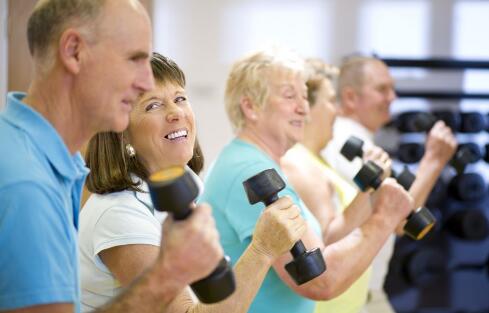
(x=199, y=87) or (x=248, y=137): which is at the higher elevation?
(x=248, y=137)

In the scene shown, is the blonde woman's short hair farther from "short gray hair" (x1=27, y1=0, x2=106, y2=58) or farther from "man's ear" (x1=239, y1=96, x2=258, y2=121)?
"short gray hair" (x1=27, y1=0, x2=106, y2=58)

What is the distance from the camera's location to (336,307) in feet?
6.73

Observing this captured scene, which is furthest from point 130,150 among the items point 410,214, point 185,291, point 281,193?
point 410,214

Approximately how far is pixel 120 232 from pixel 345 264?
0.68 metres

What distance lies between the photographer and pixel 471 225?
385cm

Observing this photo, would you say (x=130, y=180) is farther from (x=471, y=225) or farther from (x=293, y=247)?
(x=471, y=225)

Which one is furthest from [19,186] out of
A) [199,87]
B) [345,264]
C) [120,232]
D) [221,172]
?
[199,87]

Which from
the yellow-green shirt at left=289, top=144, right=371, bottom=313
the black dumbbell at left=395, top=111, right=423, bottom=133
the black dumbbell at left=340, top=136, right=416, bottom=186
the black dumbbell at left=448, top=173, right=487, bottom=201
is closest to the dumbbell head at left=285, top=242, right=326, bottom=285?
the yellow-green shirt at left=289, top=144, right=371, bottom=313

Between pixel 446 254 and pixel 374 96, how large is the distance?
46.2 inches

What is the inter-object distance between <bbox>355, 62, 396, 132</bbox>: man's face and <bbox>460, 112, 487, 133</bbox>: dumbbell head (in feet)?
2.58

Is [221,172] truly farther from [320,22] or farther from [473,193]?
[473,193]

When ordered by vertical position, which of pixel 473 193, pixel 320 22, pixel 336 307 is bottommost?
pixel 473 193

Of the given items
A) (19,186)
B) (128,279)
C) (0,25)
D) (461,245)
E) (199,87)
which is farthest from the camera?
(461,245)

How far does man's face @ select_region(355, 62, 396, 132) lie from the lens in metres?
3.22
